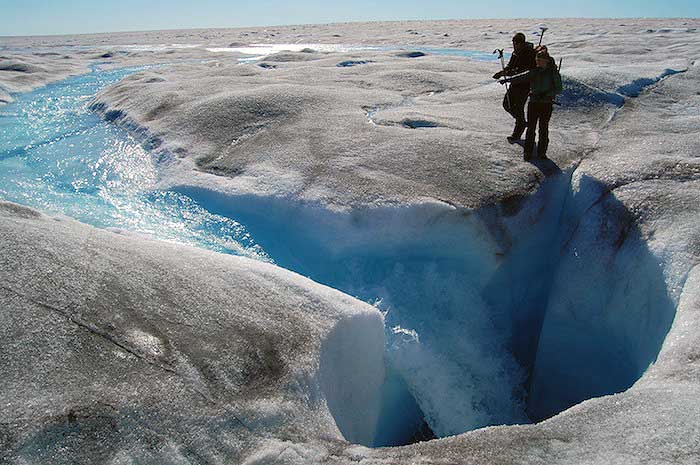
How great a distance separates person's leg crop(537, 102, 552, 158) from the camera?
5574mm

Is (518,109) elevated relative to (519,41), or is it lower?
lower

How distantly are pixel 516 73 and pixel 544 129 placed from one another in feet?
2.83

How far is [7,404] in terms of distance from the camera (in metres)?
2.22

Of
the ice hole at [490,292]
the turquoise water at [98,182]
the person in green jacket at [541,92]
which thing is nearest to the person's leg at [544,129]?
the person in green jacket at [541,92]

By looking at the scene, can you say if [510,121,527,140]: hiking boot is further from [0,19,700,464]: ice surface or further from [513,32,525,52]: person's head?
[513,32,525,52]: person's head

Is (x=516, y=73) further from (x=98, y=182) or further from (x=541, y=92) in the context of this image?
(x=98, y=182)

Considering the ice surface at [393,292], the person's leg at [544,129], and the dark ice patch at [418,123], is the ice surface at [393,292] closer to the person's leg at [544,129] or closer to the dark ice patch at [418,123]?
the dark ice patch at [418,123]

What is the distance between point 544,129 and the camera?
18.5 ft

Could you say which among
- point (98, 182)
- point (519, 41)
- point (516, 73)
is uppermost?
point (519, 41)

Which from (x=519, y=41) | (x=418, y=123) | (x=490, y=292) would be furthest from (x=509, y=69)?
(x=490, y=292)

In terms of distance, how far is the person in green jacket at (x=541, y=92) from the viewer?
5.24 meters

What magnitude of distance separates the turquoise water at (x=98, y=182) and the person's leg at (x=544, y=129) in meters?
3.45

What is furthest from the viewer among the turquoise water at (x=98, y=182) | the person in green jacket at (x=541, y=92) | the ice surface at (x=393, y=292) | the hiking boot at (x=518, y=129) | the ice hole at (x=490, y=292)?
the hiking boot at (x=518, y=129)

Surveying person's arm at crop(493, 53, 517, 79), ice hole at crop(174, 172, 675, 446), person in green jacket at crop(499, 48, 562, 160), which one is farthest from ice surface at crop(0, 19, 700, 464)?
person's arm at crop(493, 53, 517, 79)
